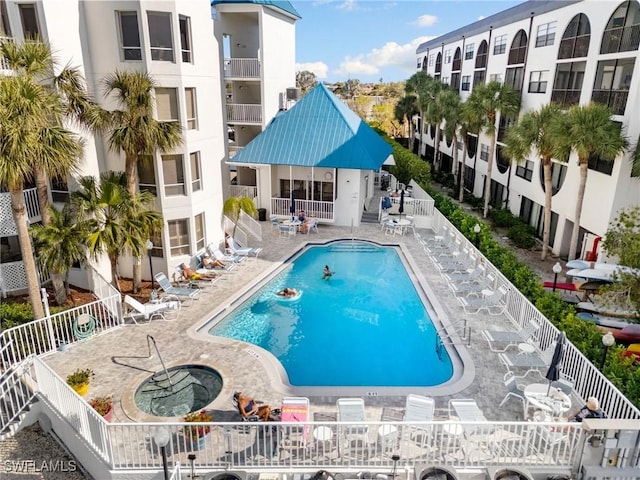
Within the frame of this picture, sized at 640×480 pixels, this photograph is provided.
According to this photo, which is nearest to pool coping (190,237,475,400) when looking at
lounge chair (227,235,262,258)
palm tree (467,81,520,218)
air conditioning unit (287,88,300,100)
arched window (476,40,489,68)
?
lounge chair (227,235,262,258)

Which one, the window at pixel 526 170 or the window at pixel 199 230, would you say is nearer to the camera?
the window at pixel 199 230

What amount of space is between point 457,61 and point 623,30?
26.3 m

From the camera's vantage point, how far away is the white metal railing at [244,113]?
89.4ft

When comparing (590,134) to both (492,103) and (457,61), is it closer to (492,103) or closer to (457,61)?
(492,103)

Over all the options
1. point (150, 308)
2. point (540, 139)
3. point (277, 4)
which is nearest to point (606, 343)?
point (150, 308)

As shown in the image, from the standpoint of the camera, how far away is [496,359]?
41.7ft

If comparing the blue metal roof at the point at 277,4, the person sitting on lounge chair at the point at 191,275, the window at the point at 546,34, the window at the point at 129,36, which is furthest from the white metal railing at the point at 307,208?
the window at the point at 546,34

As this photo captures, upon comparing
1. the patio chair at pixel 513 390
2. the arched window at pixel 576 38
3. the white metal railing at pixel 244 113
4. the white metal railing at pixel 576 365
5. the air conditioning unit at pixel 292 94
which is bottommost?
the patio chair at pixel 513 390

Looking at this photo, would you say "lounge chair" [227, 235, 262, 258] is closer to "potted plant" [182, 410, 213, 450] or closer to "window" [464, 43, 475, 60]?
"potted plant" [182, 410, 213, 450]

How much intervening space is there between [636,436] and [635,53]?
1656cm

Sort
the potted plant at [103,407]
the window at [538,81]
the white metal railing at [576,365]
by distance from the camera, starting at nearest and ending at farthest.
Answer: the white metal railing at [576,365], the potted plant at [103,407], the window at [538,81]

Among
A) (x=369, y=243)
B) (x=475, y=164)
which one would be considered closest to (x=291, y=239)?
(x=369, y=243)

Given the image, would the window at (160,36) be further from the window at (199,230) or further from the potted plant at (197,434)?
the potted plant at (197,434)

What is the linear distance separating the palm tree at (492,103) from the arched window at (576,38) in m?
4.96
